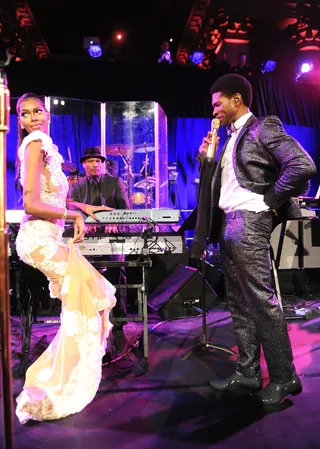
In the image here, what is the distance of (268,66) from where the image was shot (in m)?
9.69

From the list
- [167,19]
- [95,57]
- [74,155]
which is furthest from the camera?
[167,19]

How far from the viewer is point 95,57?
9.66 meters

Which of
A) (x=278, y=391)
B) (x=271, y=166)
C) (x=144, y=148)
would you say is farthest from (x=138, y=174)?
(x=278, y=391)

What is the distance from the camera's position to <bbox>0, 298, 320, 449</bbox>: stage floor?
6.61 ft

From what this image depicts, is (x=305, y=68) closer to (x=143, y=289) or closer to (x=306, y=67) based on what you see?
(x=306, y=67)

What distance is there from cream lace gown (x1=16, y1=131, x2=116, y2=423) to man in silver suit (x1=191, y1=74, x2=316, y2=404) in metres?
0.77

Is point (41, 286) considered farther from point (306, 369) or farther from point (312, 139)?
point (312, 139)

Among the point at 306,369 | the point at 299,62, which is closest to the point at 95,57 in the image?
the point at 299,62

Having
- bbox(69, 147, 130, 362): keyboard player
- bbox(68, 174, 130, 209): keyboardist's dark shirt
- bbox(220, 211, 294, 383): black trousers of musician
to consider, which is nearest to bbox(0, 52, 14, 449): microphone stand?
bbox(220, 211, 294, 383): black trousers of musician

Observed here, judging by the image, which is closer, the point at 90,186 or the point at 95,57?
the point at 90,186

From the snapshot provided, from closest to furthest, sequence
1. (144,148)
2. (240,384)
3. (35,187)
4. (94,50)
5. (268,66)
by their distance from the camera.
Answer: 1. (35,187)
2. (240,384)
3. (144,148)
4. (268,66)
5. (94,50)

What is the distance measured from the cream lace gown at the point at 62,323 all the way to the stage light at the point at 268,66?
Result: 862cm

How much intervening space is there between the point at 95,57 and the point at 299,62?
202 inches

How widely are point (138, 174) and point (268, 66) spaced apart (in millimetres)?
4453
